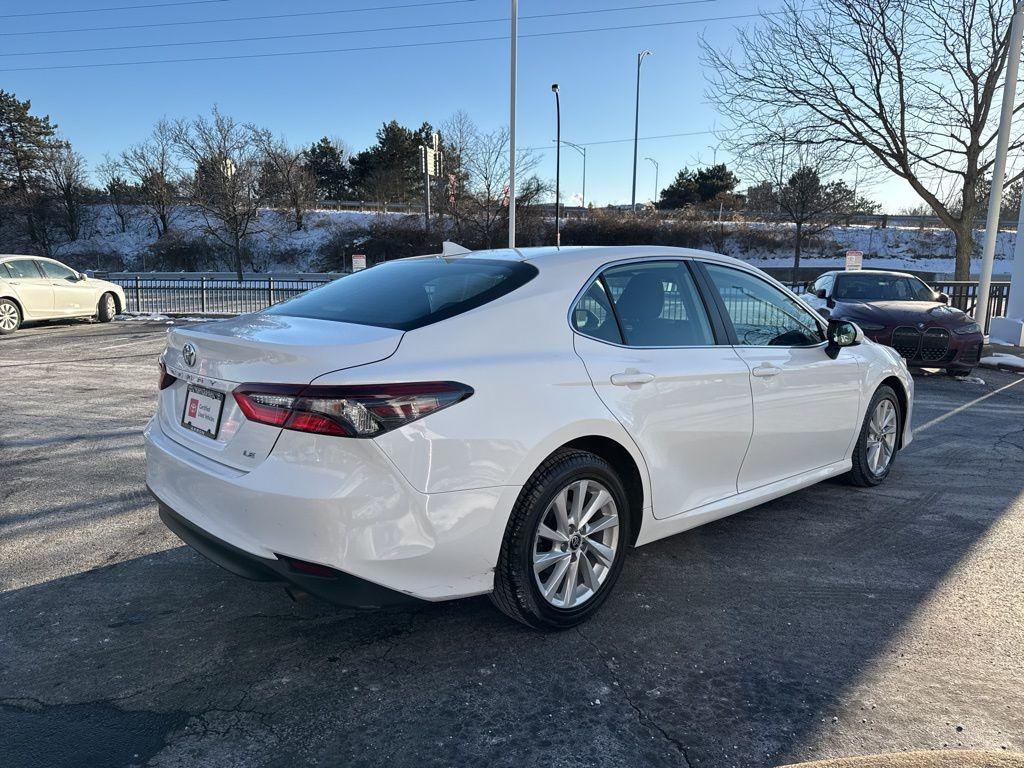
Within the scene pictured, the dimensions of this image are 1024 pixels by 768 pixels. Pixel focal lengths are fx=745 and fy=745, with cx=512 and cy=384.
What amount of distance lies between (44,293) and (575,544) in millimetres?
15274

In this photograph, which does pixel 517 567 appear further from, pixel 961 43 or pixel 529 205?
pixel 529 205

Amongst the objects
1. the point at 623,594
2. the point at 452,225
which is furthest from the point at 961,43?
the point at 452,225

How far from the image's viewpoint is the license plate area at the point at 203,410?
2.88 m

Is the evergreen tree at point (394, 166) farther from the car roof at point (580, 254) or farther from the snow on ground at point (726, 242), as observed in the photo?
the car roof at point (580, 254)

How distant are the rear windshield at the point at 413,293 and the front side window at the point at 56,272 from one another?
46.5 ft

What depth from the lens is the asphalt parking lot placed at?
2471 mm

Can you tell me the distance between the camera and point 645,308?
3604 mm

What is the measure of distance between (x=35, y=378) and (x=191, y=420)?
26.0ft

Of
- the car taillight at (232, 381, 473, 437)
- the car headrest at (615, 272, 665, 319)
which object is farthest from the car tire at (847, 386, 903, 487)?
the car taillight at (232, 381, 473, 437)

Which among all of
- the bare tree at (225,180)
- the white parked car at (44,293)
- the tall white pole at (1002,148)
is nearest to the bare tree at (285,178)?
the bare tree at (225,180)

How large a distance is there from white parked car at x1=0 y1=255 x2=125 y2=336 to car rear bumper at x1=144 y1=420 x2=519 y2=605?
14.2 meters

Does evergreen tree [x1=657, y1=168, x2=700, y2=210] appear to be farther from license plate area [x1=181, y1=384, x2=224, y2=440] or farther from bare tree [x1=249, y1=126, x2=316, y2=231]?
Answer: license plate area [x1=181, y1=384, x2=224, y2=440]

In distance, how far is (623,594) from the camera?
357 centimetres

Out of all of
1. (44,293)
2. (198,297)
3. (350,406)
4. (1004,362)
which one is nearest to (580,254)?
(350,406)
